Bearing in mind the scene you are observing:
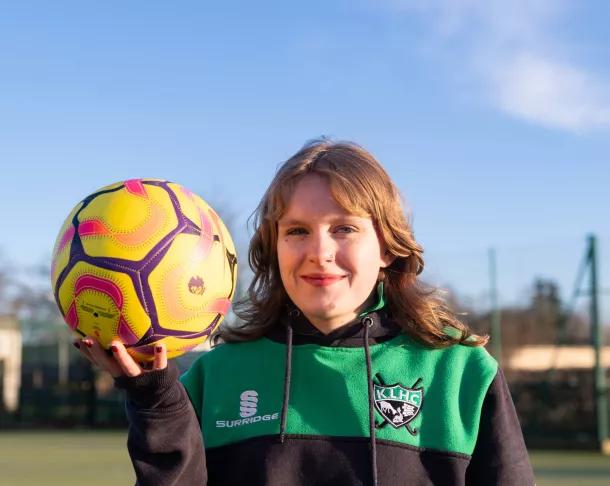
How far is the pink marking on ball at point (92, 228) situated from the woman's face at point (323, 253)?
466 mm

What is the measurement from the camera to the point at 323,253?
2379mm

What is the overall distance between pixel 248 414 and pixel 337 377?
26 cm

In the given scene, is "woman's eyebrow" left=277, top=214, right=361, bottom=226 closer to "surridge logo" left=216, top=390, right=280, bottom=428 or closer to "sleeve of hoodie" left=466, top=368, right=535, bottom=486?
"surridge logo" left=216, top=390, right=280, bottom=428

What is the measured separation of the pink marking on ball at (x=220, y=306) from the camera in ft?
8.14

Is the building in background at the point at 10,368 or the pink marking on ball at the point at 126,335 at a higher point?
the pink marking on ball at the point at 126,335

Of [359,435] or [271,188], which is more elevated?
[271,188]

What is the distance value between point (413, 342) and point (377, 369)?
0.45 ft

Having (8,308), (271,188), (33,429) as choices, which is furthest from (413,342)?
(8,308)

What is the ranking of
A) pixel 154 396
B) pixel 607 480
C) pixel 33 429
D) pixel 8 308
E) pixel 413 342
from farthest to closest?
1. pixel 8 308
2. pixel 33 429
3. pixel 607 480
4. pixel 413 342
5. pixel 154 396

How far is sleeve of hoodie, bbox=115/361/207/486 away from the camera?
222cm

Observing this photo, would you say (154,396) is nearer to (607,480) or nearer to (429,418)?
(429,418)

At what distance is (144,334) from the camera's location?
2.34m

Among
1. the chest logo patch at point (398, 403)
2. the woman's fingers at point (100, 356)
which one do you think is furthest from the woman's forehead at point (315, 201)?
the woman's fingers at point (100, 356)

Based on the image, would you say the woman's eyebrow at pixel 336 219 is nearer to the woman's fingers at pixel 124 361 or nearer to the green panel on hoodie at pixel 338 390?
the green panel on hoodie at pixel 338 390
